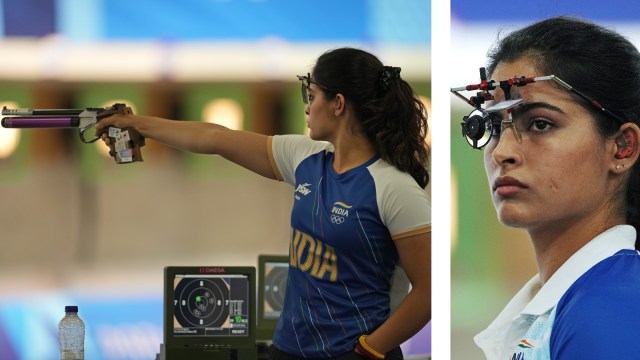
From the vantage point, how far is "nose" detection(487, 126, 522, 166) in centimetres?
109

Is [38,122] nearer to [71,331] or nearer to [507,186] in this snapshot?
[71,331]

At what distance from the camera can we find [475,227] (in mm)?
1245

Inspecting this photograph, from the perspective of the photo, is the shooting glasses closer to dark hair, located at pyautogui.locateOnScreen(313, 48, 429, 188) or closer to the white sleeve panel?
the white sleeve panel

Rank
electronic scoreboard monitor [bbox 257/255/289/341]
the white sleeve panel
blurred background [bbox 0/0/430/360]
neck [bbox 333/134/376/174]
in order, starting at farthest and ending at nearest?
blurred background [bbox 0/0/430/360] → electronic scoreboard monitor [bbox 257/255/289/341] → neck [bbox 333/134/376/174] → the white sleeve panel

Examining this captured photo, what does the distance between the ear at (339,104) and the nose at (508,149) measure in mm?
1322

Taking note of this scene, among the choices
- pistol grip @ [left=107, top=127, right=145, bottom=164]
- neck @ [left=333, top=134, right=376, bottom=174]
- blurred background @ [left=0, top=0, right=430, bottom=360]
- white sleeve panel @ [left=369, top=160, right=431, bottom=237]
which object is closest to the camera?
white sleeve panel @ [left=369, top=160, right=431, bottom=237]

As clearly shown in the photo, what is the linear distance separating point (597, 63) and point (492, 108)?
13cm

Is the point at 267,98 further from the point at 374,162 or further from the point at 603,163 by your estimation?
the point at 603,163

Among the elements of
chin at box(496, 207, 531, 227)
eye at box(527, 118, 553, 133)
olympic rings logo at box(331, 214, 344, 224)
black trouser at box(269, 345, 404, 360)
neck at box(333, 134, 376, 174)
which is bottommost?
black trouser at box(269, 345, 404, 360)

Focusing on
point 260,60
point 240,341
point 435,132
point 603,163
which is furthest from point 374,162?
point 260,60

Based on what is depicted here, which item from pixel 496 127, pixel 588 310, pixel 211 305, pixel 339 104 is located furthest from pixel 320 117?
pixel 588 310

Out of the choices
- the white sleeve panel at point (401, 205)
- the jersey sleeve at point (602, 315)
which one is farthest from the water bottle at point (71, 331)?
the jersey sleeve at point (602, 315)

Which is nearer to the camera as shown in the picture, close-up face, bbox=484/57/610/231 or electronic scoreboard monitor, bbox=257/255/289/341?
close-up face, bbox=484/57/610/231

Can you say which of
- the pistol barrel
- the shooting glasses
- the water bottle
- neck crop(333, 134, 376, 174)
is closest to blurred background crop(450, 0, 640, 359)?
the shooting glasses
